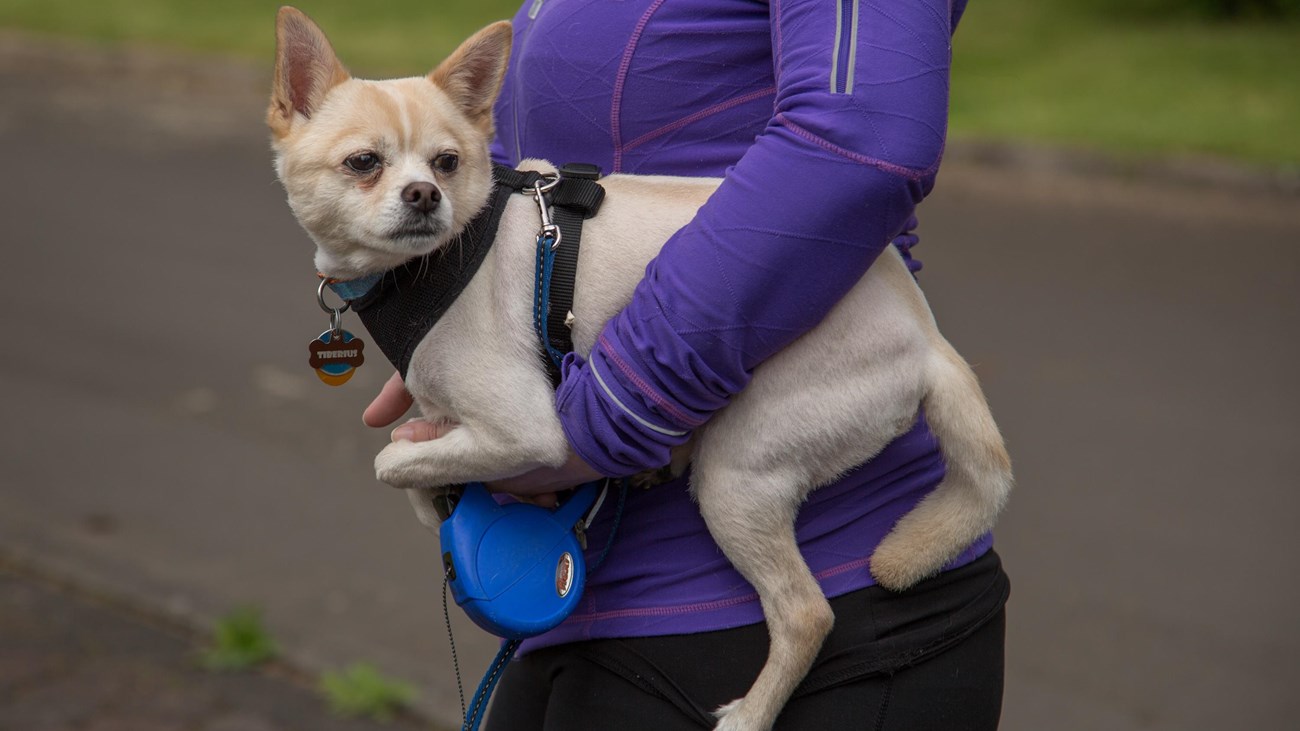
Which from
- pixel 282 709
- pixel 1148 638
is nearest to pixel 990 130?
pixel 1148 638

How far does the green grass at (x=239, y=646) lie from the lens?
4152mm

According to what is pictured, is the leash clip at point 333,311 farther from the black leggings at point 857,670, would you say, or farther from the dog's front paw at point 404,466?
the black leggings at point 857,670

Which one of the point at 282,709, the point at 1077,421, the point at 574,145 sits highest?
the point at 574,145

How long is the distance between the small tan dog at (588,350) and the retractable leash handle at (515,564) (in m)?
0.07

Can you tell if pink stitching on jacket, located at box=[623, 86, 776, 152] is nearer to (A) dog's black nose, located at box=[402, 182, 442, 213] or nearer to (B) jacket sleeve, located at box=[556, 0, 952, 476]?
(B) jacket sleeve, located at box=[556, 0, 952, 476]

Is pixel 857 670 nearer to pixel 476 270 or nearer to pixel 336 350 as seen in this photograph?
pixel 476 270

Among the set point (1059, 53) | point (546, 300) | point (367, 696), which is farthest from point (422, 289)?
point (1059, 53)

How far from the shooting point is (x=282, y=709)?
3.95 meters

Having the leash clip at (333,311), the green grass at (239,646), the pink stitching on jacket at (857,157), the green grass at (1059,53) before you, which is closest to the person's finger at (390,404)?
the leash clip at (333,311)

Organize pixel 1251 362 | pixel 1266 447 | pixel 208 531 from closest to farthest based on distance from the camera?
1. pixel 208 531
2. pixel 1266 447
3. pixel 1251 362

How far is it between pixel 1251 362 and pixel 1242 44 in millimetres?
6773

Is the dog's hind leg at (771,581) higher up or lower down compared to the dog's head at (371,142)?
lower down

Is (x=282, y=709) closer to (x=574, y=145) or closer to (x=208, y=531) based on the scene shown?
(x=208, y=531)

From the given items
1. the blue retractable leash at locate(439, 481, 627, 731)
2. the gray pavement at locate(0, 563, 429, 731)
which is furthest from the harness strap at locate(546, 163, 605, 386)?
the gray pavement at locate(0, 563, 429, 731)
